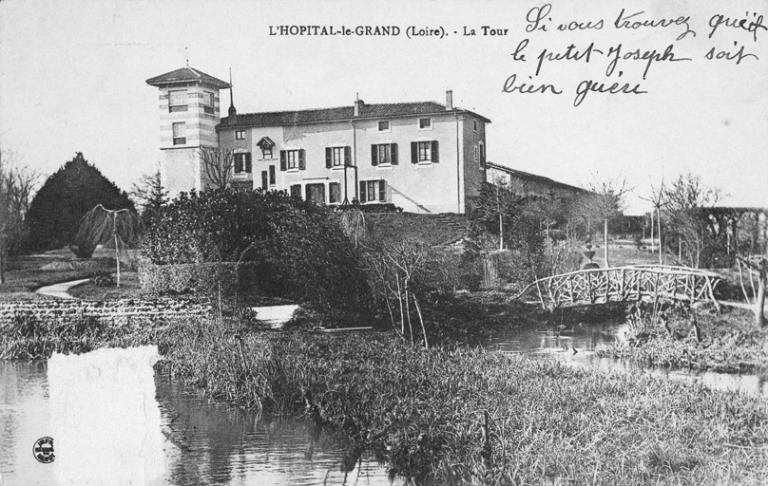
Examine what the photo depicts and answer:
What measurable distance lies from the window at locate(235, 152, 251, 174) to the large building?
1cm

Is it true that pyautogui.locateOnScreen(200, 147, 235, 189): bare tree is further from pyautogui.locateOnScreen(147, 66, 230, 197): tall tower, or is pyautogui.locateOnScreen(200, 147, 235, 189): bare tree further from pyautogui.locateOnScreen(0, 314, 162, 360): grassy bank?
pyautogui.locateOnScreen(0, 314, 162, 360): grassy bank

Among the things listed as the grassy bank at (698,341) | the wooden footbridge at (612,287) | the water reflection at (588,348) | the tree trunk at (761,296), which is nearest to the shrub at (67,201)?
the water reflection at (588,348)

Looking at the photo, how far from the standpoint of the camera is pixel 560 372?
5.39 metres

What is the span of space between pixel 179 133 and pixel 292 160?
102cm

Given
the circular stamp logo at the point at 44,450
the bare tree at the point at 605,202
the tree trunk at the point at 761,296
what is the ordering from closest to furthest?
the circular stamp logo at the point at 44,450
the tree trunk at the point at 761,296
the bare tree at the point at 605,202

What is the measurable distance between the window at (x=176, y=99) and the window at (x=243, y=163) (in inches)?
25.1

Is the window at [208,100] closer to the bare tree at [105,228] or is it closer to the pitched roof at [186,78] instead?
the pitched roof at [186,78]

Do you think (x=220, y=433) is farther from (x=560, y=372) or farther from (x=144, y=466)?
(x=560, y=372)

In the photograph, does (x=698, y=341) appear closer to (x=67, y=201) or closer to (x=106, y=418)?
(x=106, y=418)

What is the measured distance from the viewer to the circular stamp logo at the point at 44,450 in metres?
4.42

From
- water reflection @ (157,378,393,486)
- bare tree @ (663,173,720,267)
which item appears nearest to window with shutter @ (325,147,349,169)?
water reflection @ (157,378,393,486)

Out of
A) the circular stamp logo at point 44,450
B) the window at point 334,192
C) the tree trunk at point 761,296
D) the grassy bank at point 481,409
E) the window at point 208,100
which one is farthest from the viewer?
the window at point 334,192

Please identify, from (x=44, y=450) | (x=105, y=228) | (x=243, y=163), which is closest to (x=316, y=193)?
(x=243, y=163)

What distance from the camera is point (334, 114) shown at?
5793mm
